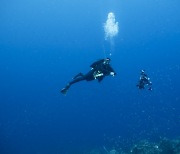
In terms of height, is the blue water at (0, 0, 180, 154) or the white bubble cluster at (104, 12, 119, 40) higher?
the blue water at (0, 0, 180, 154)

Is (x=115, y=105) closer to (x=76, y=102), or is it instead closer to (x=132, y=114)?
(x=132, y=114)

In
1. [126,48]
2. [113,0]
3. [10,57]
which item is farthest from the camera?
[10,57]

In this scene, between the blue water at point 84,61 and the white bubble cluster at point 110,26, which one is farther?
the blue water at point 84,61

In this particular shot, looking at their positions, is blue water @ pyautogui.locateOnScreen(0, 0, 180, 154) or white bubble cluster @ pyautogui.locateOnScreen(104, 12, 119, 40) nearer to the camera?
white bubble cluster @ pyautogui.locateOnScreen(104, 12, 119, 40)

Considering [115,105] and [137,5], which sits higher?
[137,5]

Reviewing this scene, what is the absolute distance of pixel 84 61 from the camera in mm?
161000

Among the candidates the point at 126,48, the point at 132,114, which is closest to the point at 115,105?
the point at 132,114

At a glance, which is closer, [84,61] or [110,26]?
[110,26]

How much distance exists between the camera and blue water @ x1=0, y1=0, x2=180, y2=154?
128 m

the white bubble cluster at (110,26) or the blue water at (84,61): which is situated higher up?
the blue water at (84,61)

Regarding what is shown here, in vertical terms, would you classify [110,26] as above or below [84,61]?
below

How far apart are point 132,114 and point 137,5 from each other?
54.7m

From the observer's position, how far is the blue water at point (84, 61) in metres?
128

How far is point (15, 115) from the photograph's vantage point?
440 feet
